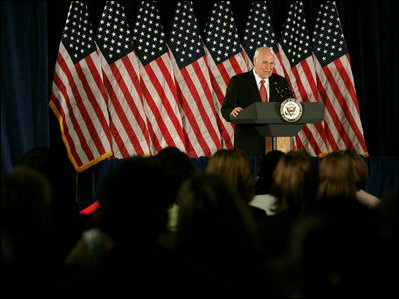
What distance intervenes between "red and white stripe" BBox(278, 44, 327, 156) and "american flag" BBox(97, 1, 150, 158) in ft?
5.87

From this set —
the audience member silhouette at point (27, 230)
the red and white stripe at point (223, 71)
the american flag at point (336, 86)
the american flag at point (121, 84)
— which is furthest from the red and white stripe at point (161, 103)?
the audience member silhouette at point (27, 230)

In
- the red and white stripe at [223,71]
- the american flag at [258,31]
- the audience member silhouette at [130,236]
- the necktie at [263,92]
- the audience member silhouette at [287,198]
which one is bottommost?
the audience member silhouette at [287,198]

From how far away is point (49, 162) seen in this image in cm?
224

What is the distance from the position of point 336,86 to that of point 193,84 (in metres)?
1.72

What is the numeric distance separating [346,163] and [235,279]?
41.5 inches

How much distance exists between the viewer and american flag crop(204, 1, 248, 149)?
5.99 m

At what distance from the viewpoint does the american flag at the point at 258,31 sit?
602 cm

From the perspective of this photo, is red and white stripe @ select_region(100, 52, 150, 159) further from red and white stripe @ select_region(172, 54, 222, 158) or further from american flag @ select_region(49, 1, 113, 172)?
red and white stripe @ select_region(172, 54, 222, 158)

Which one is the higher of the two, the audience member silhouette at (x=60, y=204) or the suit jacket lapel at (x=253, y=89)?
the suit jacket lapel at (x=253, y=89)

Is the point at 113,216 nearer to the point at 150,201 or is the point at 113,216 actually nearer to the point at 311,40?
the point at 150,201

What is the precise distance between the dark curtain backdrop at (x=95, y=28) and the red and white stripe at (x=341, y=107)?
59 centimetres

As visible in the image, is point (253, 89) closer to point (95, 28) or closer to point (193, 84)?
point (193, 84)

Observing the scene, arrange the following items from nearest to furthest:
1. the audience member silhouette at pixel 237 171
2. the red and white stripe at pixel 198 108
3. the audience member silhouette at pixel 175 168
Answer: the audience member silhouette at pixel 237 171, the audience member silhouette at pixel 175 168, the red and white stripe at pixel 198 108

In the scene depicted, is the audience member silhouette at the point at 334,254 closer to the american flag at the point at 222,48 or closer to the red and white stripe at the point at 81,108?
the red and white stripe at the point at 81,108
